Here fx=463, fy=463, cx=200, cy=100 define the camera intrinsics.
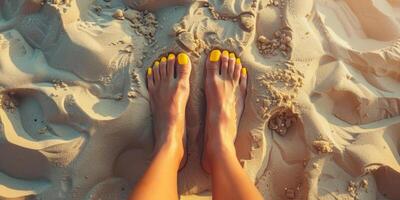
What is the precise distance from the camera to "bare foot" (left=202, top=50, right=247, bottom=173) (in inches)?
73.5

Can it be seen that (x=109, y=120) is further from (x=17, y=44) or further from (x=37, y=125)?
(x=17, y=44)

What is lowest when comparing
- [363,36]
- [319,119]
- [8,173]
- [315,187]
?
[315,187]

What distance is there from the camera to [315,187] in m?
1.84

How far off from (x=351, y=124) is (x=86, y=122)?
3.56ft

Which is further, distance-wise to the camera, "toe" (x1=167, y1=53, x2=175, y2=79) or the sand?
"toe" (x1=167, y1=53, x2=175, y2=79)

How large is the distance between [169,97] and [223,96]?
0.75ft

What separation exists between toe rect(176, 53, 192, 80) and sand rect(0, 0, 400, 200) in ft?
0.08

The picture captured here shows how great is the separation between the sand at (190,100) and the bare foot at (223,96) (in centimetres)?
4

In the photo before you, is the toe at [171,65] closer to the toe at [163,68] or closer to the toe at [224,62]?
the toe at [163,68]

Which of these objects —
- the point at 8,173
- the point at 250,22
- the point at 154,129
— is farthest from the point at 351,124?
the point at 8,173

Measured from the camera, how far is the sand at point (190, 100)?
1791 mm

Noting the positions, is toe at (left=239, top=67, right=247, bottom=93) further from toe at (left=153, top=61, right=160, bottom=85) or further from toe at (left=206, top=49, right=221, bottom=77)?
toe at (left=153, top=61, right=160, bottom=85)

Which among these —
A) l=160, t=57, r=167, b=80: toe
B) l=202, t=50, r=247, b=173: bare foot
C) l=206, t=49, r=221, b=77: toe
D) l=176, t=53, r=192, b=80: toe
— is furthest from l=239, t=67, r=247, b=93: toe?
l=160, t=57, r=167, b=80: toe

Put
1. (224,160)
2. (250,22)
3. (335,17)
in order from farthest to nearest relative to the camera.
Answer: (335,17), (250,22), (224,160)
